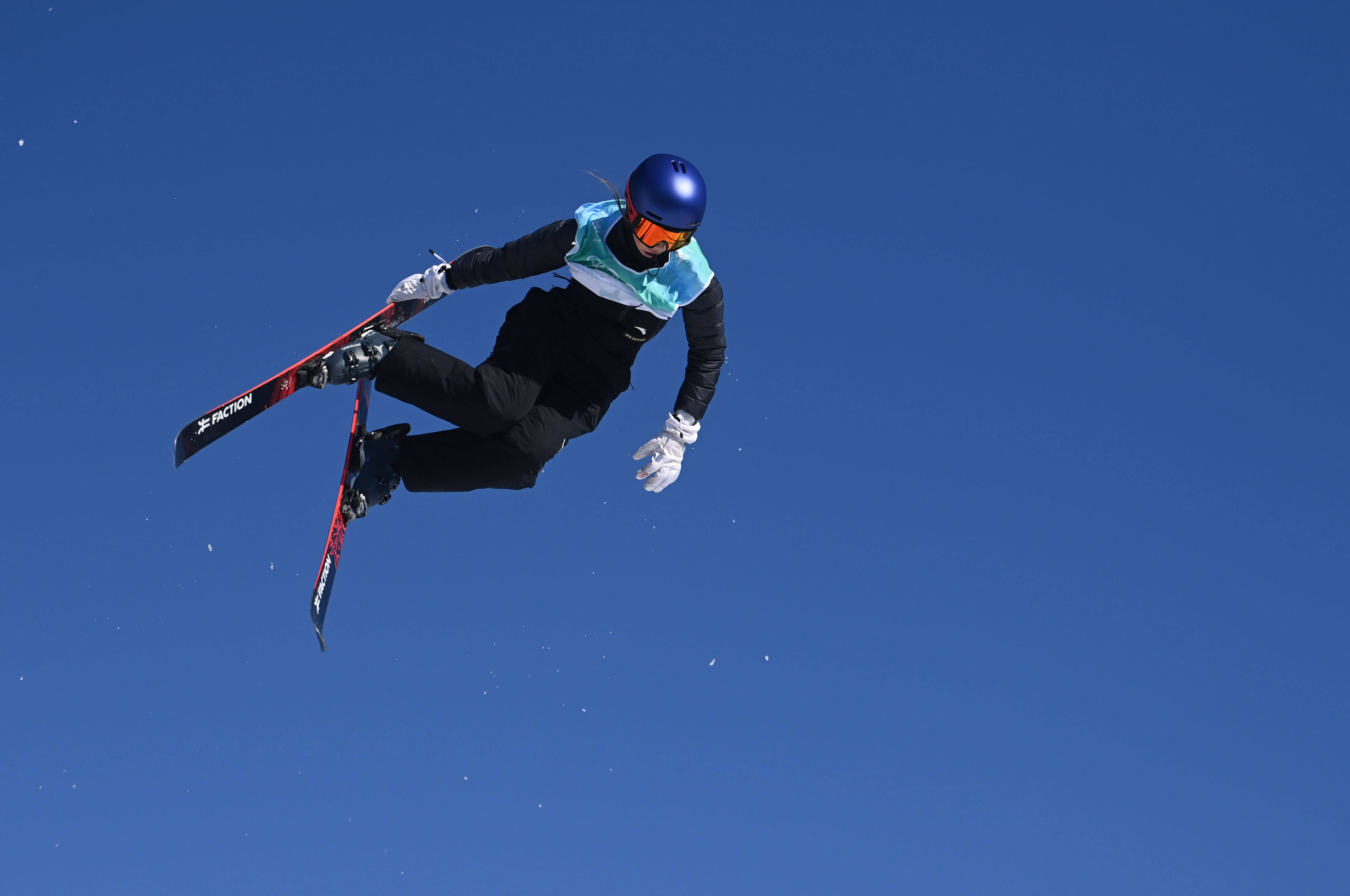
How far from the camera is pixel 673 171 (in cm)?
787

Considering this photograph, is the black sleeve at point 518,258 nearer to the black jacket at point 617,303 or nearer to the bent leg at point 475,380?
the black jacket at point 617,303

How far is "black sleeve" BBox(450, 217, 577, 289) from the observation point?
823 centimetres

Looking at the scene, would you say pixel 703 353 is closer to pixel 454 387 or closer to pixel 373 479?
pixel 454 387

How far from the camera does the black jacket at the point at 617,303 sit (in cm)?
823

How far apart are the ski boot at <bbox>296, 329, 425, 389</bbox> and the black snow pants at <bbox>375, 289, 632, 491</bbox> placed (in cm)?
7

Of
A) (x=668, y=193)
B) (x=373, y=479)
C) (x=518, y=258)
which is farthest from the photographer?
(x=373, y=479)

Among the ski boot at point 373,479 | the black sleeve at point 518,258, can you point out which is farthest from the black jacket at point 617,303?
the ski boot at point 373,479

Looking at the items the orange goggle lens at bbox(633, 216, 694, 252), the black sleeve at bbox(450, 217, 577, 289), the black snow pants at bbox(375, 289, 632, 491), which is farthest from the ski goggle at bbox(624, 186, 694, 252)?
the black snow pants at bbox(375, 289, 632, 491)

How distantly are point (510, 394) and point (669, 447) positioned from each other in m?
1.26

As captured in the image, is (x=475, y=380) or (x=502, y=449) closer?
(x=475, y=380)

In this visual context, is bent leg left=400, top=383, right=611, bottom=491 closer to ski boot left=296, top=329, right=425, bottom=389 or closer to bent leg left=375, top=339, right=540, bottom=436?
bent leg left=375, top=339, right=540, bottom=436

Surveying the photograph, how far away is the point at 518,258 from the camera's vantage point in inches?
327

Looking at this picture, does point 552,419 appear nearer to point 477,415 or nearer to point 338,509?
point 477,415

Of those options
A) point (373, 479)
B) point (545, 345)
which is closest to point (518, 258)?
point (545, 345)
